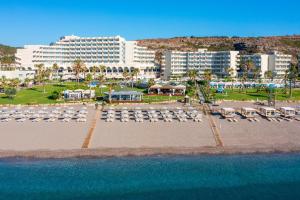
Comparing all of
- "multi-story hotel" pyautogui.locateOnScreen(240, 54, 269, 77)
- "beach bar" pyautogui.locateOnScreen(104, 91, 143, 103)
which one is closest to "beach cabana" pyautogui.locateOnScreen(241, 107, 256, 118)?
"beach bar" pyautogui.locateOnScreen(104, 91, 143, 103)

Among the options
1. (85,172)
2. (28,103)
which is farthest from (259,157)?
(28,103)

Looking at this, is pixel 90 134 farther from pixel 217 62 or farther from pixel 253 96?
pixel 217 62

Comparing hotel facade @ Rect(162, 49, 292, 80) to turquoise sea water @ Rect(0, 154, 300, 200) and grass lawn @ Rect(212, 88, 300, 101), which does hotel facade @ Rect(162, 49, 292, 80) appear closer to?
grass lawn @ Rect(212, 88, 300, 101)

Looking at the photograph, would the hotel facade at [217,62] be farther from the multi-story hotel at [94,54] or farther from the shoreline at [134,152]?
the shoreline at [134,152]

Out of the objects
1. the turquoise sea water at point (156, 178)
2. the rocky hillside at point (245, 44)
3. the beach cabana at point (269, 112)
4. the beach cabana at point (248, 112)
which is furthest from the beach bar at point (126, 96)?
the rocky hillside at point (245, 44)

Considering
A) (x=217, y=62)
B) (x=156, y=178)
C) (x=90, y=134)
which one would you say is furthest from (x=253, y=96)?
(x=217, y=62)
